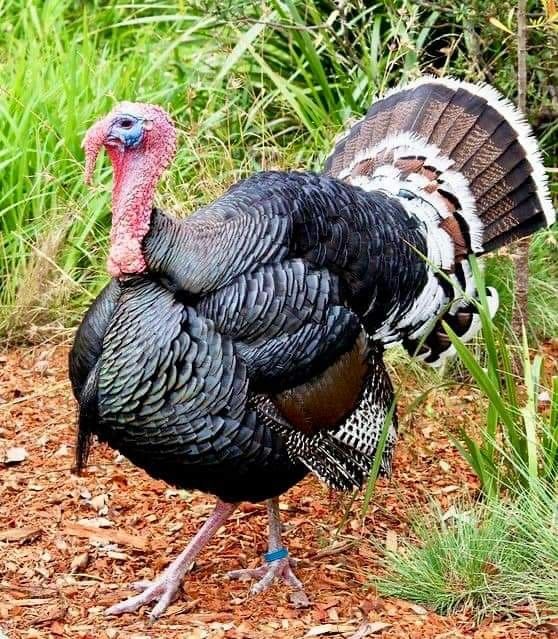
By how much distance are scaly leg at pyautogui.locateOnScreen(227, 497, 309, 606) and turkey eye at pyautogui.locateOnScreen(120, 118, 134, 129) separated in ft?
5.07

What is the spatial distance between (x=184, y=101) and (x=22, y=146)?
1153 mm

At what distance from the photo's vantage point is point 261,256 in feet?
13.0

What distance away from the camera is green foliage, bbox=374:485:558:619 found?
3.89m

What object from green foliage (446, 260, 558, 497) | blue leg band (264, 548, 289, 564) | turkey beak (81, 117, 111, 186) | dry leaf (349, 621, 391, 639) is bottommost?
blue leg band (264, 548, 289, 564)

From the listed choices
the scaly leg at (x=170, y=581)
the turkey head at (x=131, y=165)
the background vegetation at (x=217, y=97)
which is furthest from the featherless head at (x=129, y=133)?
the background vegetation at (x=217, y=97)

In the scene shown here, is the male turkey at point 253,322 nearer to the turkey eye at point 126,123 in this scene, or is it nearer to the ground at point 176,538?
the turkey eye at point 126,123

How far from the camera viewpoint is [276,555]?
14.5 ft

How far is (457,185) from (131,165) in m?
1.56

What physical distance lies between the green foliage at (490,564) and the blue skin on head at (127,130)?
177 centimetres

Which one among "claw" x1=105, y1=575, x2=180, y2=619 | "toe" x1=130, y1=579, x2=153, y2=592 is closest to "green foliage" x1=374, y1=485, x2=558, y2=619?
"claw" x1=105, y1=575, x2=180, y2=619

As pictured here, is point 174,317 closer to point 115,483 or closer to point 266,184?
point 266,184

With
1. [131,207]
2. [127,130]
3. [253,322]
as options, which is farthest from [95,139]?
[253,322]

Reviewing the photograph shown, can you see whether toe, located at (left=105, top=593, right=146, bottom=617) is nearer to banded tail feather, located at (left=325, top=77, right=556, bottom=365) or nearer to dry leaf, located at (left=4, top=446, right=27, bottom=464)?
dry leaf, located at (left=4, top=446, right=27, bottom=464)

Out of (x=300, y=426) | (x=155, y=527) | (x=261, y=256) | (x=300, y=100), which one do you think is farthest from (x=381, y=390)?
(x=300, y=100)
